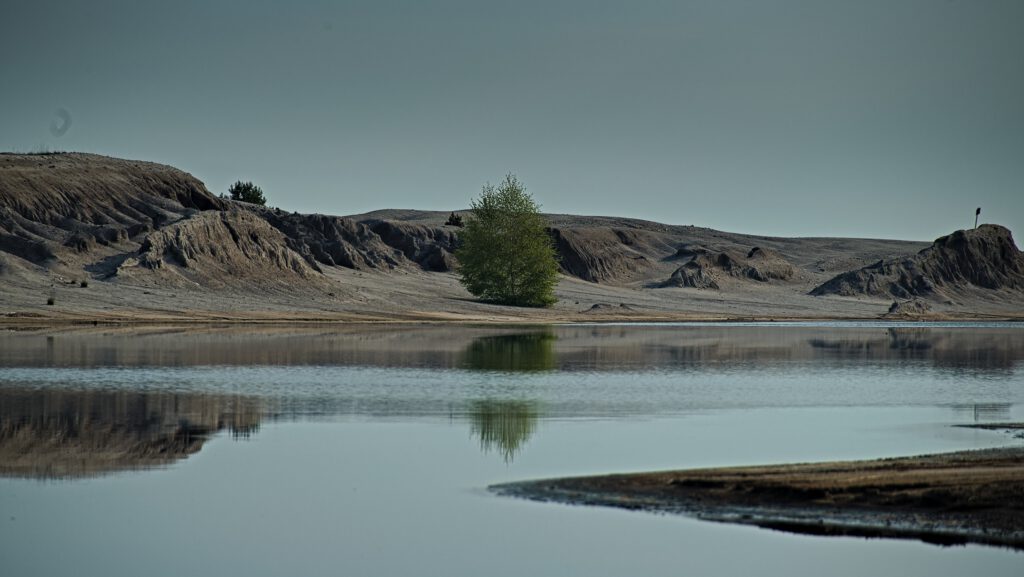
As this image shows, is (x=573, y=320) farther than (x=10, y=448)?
Yes

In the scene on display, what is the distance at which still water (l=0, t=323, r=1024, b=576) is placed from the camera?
48.8ft

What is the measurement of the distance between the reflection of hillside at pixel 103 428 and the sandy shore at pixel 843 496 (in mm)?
7025

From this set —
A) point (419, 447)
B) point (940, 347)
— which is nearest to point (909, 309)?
point (940, 347)

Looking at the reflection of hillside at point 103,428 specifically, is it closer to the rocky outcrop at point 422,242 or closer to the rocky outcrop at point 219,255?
the rocky outcrop at point 219,255

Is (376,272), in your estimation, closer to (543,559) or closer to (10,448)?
(10,448)

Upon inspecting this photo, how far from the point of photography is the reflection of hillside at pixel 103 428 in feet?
67.7

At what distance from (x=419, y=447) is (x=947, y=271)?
125242mm

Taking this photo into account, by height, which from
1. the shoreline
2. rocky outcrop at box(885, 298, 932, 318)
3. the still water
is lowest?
the still water

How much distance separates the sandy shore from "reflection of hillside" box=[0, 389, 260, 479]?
703 centimetres

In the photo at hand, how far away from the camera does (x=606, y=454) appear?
21969 millimetres

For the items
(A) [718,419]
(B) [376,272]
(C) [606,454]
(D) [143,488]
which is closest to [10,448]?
(D) [143,488]

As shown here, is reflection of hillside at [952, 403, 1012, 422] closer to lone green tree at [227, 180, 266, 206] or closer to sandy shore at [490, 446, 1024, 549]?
sandy shore at [490, 446, 1024, 549]

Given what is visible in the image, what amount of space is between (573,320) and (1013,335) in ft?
103

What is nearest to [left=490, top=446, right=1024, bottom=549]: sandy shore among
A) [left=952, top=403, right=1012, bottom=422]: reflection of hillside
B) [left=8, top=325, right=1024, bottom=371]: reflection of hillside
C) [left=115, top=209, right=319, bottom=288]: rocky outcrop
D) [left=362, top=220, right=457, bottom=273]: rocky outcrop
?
[left=952, top=403, right=1012, bottom=422]: reflection of hillside
